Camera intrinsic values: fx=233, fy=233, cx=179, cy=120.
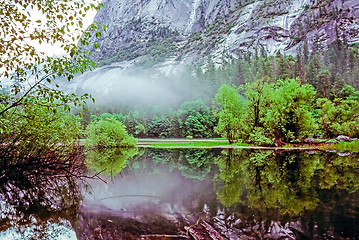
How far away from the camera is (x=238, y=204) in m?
9.55

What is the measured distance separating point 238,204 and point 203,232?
317 cm

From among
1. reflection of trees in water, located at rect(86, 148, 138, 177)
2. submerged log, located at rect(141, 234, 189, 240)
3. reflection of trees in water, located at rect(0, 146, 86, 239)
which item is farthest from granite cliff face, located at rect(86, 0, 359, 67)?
submerged log, located at rect(141, 234, 189, 240)

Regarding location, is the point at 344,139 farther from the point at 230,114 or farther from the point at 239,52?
the point at 239,52

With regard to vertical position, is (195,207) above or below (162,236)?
below

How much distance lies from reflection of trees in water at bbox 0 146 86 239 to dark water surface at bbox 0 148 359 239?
41mm

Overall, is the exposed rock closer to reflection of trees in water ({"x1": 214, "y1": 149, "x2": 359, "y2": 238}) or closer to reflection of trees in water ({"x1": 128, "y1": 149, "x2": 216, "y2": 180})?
reflection of trees in water ({"x1": 214, "y1": 149, "x2": 359, "y2": 238})

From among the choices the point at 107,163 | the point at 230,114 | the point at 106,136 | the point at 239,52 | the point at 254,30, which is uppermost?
the point at 254,30

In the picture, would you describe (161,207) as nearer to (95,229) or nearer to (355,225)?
(95,229)

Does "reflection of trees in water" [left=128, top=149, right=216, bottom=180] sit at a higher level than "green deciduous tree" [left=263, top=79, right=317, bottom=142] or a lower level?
lower

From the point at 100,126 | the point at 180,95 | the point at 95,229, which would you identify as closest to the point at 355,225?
the point at 95,229

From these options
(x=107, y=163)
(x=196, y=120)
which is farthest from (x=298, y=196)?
(x=196, y=120)

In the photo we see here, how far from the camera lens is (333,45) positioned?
93.4 metres

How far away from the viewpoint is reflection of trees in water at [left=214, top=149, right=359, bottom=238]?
294 inches

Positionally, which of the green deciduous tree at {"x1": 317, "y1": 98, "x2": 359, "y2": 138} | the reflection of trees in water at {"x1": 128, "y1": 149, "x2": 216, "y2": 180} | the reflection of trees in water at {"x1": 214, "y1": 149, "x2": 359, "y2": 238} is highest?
the green deciduous tree at {"x1": 317, "y1": 98, "x2": 359, "y2": 138}
